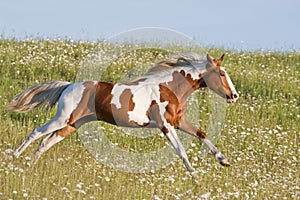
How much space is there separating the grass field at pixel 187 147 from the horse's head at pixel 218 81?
1150mm

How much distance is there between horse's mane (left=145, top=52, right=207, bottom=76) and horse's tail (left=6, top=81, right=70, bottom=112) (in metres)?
1.18

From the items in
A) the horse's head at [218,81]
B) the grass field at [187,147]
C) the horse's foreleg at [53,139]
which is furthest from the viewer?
the horse's foreleg at [53,139]

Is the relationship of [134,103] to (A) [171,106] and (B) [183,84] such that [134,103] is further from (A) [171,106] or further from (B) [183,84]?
(B) [183,84]

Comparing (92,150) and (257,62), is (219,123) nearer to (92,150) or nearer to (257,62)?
(92,150)

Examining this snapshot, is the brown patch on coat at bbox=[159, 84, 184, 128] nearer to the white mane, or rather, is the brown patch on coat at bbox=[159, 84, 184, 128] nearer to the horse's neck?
the horse's neck

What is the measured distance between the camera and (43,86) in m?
8.86

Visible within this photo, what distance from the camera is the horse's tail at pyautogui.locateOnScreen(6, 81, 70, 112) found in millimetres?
8742

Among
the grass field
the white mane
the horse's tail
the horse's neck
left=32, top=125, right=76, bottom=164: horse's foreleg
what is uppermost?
the white mane

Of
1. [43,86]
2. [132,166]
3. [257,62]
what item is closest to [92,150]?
[132,166]

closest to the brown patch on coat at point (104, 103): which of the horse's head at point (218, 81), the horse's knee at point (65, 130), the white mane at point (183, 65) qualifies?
the horse's knee at point (65, 130)

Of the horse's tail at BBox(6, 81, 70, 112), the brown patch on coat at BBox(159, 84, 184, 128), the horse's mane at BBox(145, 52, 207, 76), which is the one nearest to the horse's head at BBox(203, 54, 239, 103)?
the horse's mane at BBox(145, 52, 207, 76)

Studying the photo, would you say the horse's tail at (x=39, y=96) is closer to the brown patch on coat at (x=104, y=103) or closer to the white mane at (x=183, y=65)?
the brown patch on coat at (x=104, y=103)

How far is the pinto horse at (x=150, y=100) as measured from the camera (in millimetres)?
8195

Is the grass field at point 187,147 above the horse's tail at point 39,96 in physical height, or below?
below
